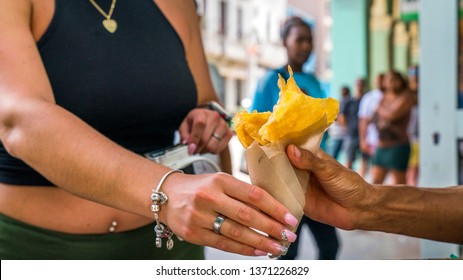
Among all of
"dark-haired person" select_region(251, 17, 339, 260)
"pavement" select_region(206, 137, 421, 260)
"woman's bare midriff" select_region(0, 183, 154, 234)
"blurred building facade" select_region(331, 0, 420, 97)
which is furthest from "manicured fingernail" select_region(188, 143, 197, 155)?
"blurred building facade" select_region(331, 0, 420, 97)

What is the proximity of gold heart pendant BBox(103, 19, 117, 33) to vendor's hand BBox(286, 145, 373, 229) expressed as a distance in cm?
59

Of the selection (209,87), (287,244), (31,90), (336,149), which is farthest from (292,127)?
(336,149)

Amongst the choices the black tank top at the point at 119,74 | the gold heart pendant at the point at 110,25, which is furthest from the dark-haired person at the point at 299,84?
the gold heart pendant at the point at 110,25

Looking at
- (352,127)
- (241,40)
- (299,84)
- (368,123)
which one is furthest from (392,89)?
(241,40)

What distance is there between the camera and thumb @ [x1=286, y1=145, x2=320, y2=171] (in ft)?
3.51

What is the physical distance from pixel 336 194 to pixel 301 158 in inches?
10.7

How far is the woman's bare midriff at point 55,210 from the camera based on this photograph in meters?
1.42

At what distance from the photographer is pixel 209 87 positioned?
5.96 ft

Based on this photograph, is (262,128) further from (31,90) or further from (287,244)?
(31,90)

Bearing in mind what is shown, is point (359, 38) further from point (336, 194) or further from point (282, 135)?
point (282, 135)

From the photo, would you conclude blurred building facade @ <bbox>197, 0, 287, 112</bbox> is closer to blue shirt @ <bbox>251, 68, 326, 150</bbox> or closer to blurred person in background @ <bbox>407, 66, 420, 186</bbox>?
blurred person in background @ <bbox>407, 66, 420, 186</bbox>

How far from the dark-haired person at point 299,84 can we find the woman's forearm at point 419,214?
2.02m

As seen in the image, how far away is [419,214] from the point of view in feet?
4.81
